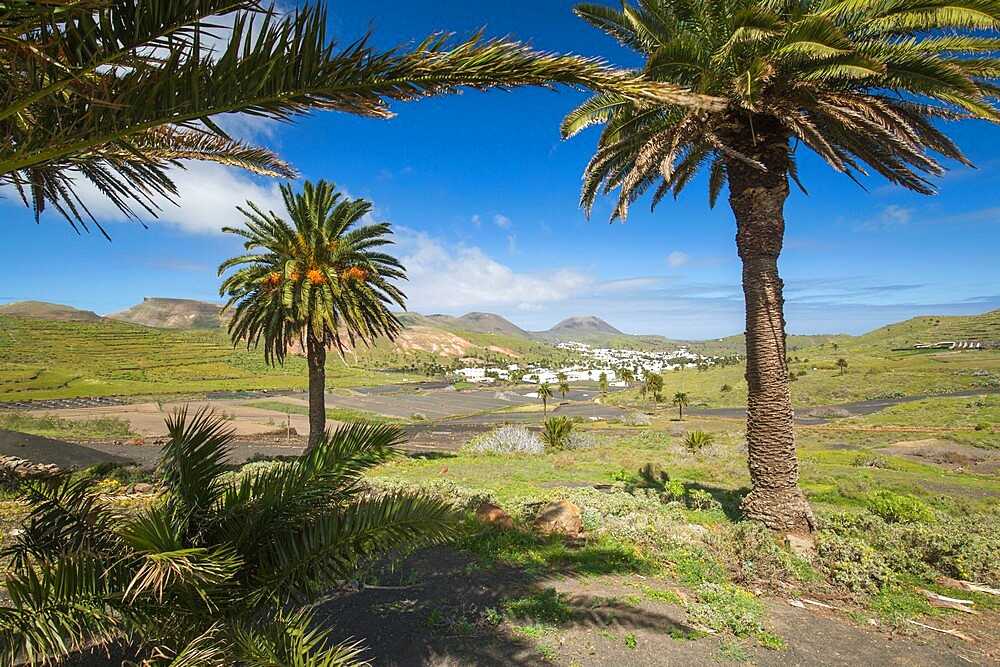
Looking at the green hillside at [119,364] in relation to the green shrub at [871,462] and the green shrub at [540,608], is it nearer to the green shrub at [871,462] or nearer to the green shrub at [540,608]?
the green shrub at [871,462]

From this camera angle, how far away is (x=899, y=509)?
31.8ft

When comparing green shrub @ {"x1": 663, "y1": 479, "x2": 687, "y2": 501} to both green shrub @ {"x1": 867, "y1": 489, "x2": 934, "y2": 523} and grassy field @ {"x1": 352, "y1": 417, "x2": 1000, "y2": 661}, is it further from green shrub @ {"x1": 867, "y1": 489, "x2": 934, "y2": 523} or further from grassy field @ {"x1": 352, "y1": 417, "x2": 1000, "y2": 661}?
green shrub @ {"x1": 867, "y1": 489, "x2": 934, "y2": 523}

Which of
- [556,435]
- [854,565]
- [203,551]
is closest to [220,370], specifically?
[556,435]

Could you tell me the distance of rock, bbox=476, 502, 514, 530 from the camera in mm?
8625

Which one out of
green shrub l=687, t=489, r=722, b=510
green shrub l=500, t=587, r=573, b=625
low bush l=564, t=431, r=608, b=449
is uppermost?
green shrub l=500, t=587, r=573, b=625

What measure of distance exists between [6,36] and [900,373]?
328 feet

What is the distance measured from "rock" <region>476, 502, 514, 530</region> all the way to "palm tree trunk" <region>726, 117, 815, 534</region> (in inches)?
185

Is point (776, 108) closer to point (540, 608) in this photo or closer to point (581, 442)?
point (540, 608)

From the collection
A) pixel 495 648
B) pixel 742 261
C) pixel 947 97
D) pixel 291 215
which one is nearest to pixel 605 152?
pixel 742 261

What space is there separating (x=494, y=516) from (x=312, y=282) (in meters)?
A: 11.4

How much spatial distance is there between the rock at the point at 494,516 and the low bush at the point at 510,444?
616 inches

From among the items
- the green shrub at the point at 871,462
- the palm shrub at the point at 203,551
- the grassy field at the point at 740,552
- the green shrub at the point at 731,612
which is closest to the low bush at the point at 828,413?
the green shrub at the point at 871,462

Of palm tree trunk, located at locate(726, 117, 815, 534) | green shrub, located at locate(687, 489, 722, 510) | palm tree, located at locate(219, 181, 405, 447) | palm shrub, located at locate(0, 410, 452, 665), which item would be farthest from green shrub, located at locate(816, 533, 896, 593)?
palm tree, located at locate(219, 181, 405, 447)

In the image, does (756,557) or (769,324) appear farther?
(769,324)
